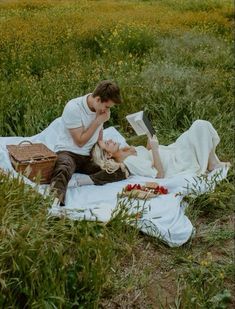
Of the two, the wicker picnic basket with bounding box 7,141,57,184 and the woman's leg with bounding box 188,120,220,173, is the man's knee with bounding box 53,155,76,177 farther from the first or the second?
the woman's leg with bounding box 188,120,220,173

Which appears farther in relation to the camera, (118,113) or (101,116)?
(118,113)

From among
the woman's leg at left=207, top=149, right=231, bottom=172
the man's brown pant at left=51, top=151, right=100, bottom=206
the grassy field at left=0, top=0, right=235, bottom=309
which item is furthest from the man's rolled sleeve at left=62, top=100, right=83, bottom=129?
the woman's leg at left=207, top=149, right=231, bottom=172

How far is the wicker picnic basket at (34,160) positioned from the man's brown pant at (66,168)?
0.08 meters

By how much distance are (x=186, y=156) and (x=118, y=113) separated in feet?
4.29

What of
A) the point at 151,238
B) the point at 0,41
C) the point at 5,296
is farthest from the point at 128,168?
the point at 0,41

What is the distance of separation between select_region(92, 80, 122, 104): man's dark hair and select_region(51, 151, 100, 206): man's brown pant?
0.58 m

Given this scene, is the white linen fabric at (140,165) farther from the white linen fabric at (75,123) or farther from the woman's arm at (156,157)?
the white linen fabric at (75,123)

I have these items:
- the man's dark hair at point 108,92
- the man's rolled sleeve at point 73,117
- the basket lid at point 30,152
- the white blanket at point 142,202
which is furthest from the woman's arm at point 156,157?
the basket lid at point 30,152

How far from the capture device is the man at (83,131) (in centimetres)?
523

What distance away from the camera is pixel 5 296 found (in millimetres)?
3488

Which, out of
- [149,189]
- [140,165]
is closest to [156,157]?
[140,165]

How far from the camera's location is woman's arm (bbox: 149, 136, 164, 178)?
5.68m

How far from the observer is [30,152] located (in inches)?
207

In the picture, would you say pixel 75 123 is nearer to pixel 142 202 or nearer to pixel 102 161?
pixel 102 161
